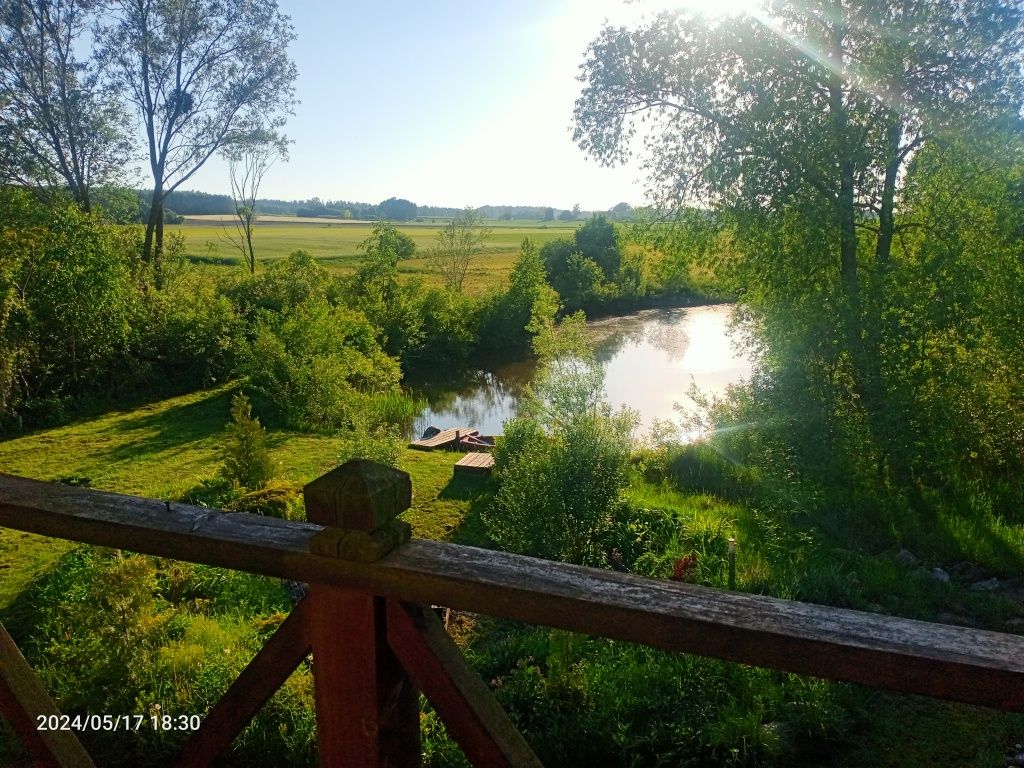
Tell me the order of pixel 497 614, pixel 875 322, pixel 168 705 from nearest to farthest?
pixel 497 614 < pixel 168 705 < pixel 875 322

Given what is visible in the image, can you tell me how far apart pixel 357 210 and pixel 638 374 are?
70790mm

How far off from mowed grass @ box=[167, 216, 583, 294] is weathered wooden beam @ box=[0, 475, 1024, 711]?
72.8 ft

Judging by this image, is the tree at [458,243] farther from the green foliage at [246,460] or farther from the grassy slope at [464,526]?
the green foliage at [246,460]

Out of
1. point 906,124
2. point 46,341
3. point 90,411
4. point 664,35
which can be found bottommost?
point 90,411

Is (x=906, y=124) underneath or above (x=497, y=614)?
above

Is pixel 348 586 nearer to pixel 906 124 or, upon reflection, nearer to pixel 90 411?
pixel 906 124

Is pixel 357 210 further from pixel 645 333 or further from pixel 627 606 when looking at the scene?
pixel 627 606

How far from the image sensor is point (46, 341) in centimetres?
1377

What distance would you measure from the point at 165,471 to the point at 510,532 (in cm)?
593

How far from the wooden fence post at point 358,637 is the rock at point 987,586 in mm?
7100

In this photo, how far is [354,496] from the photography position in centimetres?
126

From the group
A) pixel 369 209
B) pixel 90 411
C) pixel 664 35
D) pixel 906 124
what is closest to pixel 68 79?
pixel 90 411

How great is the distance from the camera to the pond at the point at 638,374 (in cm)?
1811

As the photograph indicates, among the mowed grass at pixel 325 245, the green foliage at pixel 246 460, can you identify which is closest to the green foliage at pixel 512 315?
the mowed grass at pixel 325 245
